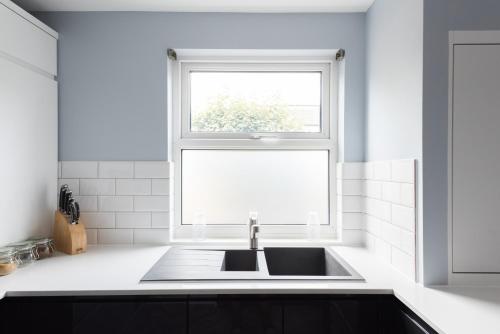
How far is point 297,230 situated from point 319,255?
11.0 inches

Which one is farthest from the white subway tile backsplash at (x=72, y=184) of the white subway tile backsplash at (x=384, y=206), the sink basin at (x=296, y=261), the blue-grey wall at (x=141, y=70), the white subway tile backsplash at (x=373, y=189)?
the white subway tile backsplash at (x=373, y=189)

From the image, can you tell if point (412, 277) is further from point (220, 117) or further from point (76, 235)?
point (76, 235)

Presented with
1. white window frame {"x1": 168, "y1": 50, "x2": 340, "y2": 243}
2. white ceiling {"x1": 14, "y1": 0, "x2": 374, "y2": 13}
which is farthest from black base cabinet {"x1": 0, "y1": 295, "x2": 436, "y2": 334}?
white ceiling {"x1": 14, "y1": 0, "x2": 374, "y2": 13}

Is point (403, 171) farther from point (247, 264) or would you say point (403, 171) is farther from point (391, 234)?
point (247, 264)

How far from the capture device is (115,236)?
2549 millimetres

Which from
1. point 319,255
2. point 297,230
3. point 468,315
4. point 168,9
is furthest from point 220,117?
point 468,315

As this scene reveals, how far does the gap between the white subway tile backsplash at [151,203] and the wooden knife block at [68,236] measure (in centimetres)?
35

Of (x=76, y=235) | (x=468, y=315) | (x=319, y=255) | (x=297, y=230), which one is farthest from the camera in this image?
(x=297, y=230)

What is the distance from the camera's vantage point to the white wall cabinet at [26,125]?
201 cm

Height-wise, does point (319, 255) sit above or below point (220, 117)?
below

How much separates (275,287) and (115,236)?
130cm

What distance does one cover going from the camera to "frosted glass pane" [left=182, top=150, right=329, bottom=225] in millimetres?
2732

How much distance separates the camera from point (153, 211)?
2.55 m

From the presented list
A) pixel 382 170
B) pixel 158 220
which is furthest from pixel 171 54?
pixel 382 170
